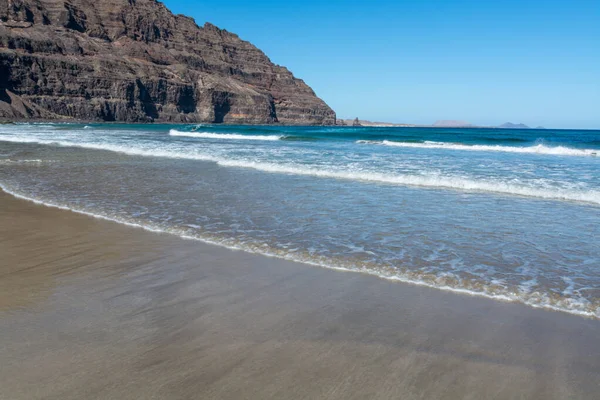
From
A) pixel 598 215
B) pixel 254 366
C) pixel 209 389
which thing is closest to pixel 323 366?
pixel 254 366

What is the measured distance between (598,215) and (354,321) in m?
6.54

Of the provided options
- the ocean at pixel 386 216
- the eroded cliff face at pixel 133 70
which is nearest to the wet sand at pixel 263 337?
the ocean at pixel 386 216

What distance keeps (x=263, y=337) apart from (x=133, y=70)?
11205 centimetres

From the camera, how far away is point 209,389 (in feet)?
7.56

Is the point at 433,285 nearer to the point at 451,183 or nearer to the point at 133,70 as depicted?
the point at 451,183

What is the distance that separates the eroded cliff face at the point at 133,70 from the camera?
8544 cm

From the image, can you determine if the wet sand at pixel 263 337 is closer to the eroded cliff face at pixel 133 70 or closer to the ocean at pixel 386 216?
the ocean at pixel 386 216

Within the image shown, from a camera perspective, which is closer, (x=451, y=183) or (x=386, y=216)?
(x=386, y=216)

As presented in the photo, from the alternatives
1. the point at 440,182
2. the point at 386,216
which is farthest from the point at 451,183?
the point at 386,216

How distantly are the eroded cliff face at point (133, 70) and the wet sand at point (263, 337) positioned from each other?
87006 millimetres

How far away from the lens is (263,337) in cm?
291

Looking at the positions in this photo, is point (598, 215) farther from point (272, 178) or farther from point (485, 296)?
point (272, 178)

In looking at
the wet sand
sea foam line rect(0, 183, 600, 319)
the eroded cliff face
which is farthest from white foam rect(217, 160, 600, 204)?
the eroded cliff face

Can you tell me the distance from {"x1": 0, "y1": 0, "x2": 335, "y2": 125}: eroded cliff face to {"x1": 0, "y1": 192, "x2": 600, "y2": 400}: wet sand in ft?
285
